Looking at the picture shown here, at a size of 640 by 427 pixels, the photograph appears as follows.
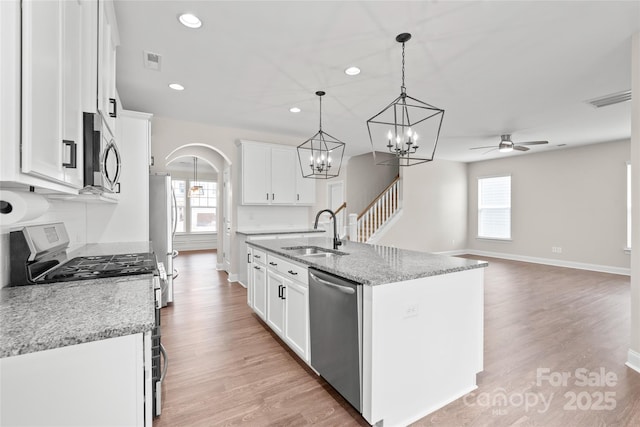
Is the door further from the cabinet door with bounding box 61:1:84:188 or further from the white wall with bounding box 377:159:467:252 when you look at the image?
the cabinet door with bounding box 61:1:84:188

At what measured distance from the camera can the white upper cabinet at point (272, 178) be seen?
17.1ft

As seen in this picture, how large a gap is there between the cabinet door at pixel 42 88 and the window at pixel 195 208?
893 centimetres

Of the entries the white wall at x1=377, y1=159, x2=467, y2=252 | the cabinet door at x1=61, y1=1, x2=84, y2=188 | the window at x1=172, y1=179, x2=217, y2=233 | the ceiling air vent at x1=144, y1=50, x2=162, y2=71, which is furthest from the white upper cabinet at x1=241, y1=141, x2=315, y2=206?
the window at x1=172, y1=179, x2=217, y2=233

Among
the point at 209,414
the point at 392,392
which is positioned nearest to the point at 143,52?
the point at 209,414

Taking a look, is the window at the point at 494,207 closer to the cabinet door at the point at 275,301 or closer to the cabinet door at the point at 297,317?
the cabinet door at the point at 275,301

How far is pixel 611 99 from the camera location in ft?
Answer: 12.2

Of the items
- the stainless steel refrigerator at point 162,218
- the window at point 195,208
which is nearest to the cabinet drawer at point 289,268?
the stainless steel refrigerator at point 162,218

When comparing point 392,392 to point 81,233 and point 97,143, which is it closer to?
point 97,143

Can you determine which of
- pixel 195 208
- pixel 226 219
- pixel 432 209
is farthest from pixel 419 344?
pixel 195 208

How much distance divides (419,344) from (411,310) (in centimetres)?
23

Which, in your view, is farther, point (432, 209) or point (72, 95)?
point (432, 209)

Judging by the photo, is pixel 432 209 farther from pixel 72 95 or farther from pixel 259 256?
pixel 72 95

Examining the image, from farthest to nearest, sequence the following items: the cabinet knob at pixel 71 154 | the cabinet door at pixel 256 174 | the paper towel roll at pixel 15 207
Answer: the cabinet door at pixel 256 174 < the cabinet knob at pixel 71 154 < the paper towel roll at pixel 15 207

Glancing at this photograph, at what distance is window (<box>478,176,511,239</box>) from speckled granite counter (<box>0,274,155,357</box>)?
866 cm
